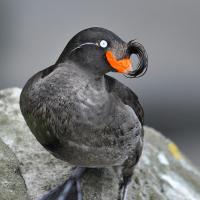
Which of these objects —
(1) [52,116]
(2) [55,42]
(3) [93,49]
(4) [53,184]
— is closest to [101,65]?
(3) [93,49]

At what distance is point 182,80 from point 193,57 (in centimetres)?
46

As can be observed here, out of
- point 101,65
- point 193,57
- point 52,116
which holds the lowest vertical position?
point 193,57

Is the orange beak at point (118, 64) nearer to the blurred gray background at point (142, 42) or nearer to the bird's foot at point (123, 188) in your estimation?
the bird's foot at point (123, 188)

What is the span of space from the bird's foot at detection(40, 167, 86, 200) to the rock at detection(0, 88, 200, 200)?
69mm

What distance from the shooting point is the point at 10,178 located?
5.29m

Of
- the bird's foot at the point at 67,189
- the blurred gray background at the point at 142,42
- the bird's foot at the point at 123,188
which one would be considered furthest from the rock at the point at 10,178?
the blurred gray background at the point at 142,42

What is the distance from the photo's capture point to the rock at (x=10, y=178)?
5.11m

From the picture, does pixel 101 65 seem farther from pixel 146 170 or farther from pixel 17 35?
pixel 17 35

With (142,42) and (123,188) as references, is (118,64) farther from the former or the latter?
(142,42)

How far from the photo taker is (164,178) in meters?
6.09

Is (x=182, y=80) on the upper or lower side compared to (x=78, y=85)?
lower

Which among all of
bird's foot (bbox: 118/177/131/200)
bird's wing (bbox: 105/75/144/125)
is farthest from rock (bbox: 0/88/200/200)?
bird's wing (bbox: 105/75/144/125)

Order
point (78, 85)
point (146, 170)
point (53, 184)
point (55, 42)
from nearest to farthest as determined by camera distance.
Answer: point (78, 85) < point (53, 184) < point (146, 170) < point (55, 42)

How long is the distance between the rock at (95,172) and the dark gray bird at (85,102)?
1.56 feet
